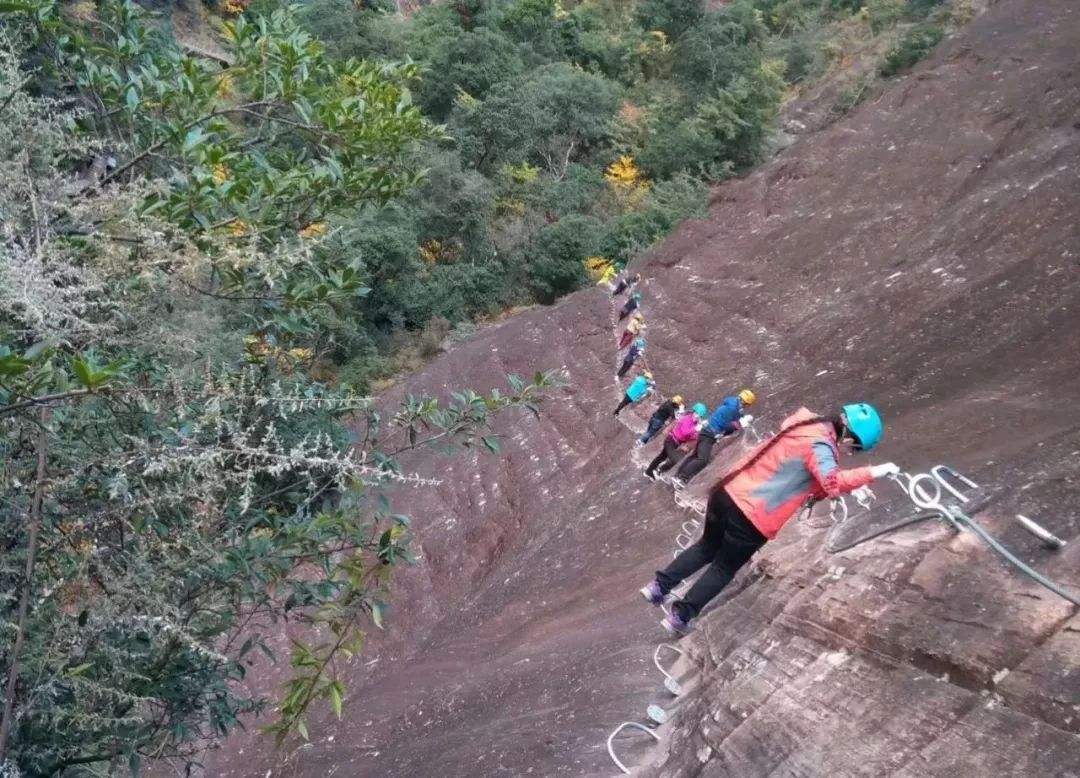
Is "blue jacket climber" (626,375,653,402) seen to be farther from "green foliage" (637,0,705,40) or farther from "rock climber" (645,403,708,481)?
"green foliage" (637,0,705,40)

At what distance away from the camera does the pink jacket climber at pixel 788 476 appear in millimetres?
4793

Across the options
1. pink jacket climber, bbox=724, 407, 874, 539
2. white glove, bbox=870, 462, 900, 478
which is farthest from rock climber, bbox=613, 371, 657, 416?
white glove, bbox=870, 462, 900, 478

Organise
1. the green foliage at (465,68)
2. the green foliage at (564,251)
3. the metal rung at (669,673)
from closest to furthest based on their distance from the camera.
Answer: the metal rung at (669,673), the green foliage at (564,251), the green foliage at (465,68)

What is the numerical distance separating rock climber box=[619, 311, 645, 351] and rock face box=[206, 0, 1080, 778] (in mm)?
249

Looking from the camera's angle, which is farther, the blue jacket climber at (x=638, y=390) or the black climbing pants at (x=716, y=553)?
the blue jacket climber at (x=638, y=390)

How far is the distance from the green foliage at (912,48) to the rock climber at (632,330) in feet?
40.1

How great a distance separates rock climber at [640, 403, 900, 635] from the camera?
15.7ft

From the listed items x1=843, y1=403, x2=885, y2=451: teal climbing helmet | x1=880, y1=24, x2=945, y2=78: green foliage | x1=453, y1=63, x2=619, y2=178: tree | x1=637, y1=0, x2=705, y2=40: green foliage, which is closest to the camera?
x1=843, y1=403, x2=885, y2=451: teal climbing helmet

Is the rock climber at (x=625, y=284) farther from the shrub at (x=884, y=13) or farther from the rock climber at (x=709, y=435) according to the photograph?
the shrub at (x=884, y=13)

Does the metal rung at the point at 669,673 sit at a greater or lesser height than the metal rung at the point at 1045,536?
lesser

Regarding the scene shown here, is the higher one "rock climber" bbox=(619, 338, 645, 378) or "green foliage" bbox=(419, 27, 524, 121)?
"green foliage" bbox=(419, 27, 524, 121)

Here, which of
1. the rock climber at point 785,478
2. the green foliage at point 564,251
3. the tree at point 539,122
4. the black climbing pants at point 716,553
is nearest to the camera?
the rock climber at point 785,478

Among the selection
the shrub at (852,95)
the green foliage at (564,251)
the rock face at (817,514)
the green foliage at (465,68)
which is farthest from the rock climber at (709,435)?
the green foliage at (465,68)

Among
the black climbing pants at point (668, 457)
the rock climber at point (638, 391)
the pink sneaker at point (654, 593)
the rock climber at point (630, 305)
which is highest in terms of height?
the pink sneaker at point (654, 593)
